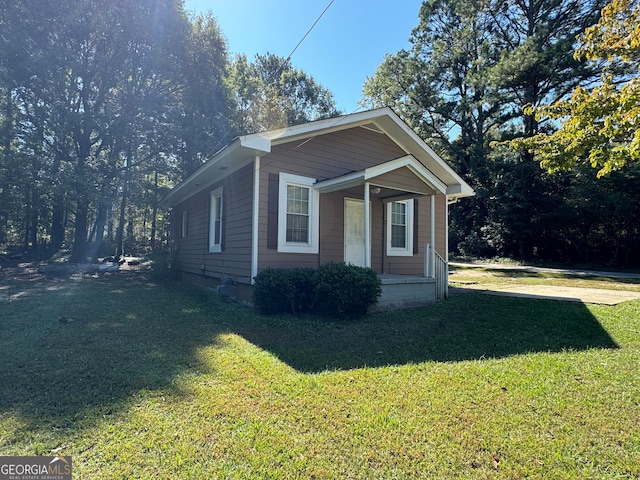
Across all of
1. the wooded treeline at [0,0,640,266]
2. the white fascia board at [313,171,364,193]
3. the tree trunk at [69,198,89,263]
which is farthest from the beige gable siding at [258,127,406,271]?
the tree trunk at [69,198,89,263]

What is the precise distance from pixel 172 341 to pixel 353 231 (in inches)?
201

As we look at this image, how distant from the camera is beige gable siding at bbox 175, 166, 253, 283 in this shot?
758 cm

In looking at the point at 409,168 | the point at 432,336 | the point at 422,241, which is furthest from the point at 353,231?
the point at 432,336

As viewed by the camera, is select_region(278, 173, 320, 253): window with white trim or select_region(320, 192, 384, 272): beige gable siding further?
select_region(320, 192, 384, 272): beige gable siding

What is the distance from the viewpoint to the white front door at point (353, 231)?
8.69m

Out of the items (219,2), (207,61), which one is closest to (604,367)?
(219,2)

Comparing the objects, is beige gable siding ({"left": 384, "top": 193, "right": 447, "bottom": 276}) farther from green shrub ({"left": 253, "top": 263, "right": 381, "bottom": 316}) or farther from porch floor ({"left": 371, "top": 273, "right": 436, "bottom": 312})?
green shrub ({"left": 253, "top": 263, "right": 381, "bottom": 316})

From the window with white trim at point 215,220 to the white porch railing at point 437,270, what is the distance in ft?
17.6

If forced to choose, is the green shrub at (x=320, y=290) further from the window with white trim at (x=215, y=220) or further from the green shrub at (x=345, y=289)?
the window with white trim at (x=215, y=220)

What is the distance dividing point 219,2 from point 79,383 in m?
7.03

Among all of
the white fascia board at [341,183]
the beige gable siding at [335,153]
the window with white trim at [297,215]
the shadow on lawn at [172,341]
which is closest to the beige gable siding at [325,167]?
the beige gable siding at [335,153]

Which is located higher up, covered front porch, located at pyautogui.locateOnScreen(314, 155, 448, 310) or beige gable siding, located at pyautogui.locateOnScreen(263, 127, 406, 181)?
beige gable siding, located at pyautogui.locateOnScreen(263, 127, 406, 181)

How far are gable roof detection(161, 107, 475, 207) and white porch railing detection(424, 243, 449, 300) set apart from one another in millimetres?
1565
